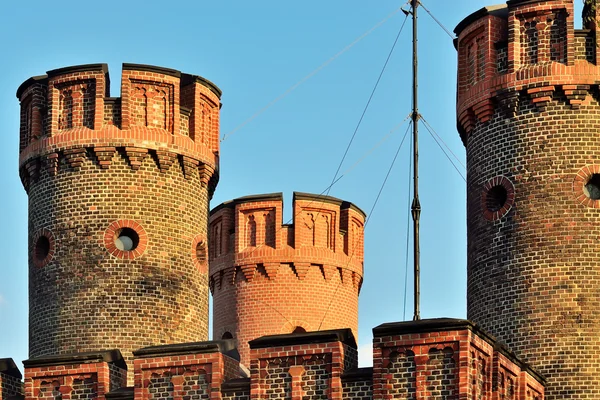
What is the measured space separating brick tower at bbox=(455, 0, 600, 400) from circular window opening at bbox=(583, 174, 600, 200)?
3 centimetres

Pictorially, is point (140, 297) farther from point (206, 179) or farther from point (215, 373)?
point (215, 373)

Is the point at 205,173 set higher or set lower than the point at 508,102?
lower

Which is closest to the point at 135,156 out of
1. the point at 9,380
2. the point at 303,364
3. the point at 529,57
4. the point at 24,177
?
the point at 24,177

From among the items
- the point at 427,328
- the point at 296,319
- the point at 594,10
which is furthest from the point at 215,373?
the point at 296,319

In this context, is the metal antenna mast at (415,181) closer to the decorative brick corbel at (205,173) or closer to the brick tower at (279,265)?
the decorative brick corbel at (205,173)

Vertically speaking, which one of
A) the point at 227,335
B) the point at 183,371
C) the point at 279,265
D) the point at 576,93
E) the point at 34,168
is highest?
the point at 576,93

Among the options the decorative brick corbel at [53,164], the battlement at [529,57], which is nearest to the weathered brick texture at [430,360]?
the battlement at [529,57]

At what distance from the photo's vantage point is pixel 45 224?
50375 mm

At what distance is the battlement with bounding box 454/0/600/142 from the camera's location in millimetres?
48375

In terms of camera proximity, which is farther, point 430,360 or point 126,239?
point 126,239

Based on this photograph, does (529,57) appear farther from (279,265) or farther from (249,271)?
(249,271)

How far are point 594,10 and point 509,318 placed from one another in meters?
8.80

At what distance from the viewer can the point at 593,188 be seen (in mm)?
47719

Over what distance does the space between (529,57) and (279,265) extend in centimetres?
1806
